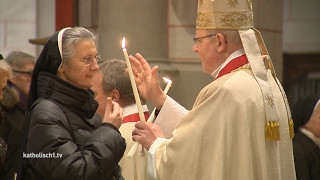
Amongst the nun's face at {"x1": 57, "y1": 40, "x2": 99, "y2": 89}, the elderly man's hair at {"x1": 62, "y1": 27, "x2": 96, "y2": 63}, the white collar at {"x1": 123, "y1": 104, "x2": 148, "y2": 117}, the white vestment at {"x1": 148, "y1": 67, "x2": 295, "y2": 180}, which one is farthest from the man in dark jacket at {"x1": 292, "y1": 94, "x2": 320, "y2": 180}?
the elderly man's hair at {"x1": 62, "y1": 27, "x2": 96, "y2": 63}

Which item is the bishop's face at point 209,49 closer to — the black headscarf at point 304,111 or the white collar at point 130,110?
the white collar at point 130,110

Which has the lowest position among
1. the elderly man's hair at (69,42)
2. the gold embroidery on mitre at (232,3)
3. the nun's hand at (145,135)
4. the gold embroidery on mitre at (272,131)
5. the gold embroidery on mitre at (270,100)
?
the nun's hand at (145,135)

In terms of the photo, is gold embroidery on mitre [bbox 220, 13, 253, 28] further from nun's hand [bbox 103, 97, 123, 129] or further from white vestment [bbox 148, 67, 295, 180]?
nun's hand [bbox 103, 97, 123, 129]

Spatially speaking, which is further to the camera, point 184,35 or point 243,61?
point 184,35

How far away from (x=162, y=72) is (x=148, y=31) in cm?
42

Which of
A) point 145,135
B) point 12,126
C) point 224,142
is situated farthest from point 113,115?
point 12,126

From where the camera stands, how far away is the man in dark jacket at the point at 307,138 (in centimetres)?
620

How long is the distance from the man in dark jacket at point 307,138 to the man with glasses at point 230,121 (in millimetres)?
2496

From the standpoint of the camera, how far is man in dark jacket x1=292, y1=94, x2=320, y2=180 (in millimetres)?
6199

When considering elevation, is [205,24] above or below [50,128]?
above

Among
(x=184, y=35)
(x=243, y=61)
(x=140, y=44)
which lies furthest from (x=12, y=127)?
(x=243, y=61)

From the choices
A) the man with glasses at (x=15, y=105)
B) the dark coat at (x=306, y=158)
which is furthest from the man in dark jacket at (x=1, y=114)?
the dark coat at (x=306, y=158)

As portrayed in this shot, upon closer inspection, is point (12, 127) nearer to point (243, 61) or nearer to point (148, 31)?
point (148, 31)

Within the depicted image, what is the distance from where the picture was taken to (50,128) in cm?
340
